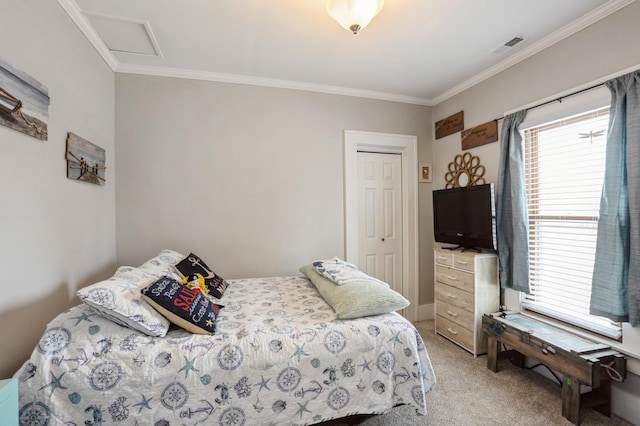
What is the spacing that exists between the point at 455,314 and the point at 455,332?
0.19 m

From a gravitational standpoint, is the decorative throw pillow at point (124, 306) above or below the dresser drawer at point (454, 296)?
above

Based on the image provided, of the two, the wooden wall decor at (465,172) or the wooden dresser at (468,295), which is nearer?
the wooden dresser at (468,295)

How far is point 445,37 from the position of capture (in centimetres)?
216

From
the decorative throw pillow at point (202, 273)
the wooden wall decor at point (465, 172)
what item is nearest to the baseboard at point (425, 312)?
the wooden wall decor at point (465, 172)

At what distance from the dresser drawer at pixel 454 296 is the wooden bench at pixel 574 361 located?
16.0 inches

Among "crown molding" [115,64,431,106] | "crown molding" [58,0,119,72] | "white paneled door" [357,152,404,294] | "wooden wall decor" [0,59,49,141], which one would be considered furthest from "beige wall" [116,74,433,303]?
"wooden wall decor" [0,59,49,141]

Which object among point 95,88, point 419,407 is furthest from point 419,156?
point 95,88

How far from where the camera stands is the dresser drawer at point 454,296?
8.48ft

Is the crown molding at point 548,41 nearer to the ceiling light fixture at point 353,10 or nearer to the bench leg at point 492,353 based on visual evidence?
the ceiling light fixture at point 353,10

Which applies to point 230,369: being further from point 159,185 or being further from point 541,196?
point 541,196

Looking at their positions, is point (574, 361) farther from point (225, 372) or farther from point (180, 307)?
point (180, 307)

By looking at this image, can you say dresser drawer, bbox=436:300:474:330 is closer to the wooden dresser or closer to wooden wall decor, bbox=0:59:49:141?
the wooden dresser

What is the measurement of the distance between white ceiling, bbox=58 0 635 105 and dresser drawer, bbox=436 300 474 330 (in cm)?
234

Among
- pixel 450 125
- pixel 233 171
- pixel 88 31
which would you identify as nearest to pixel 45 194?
pixel 88 31
